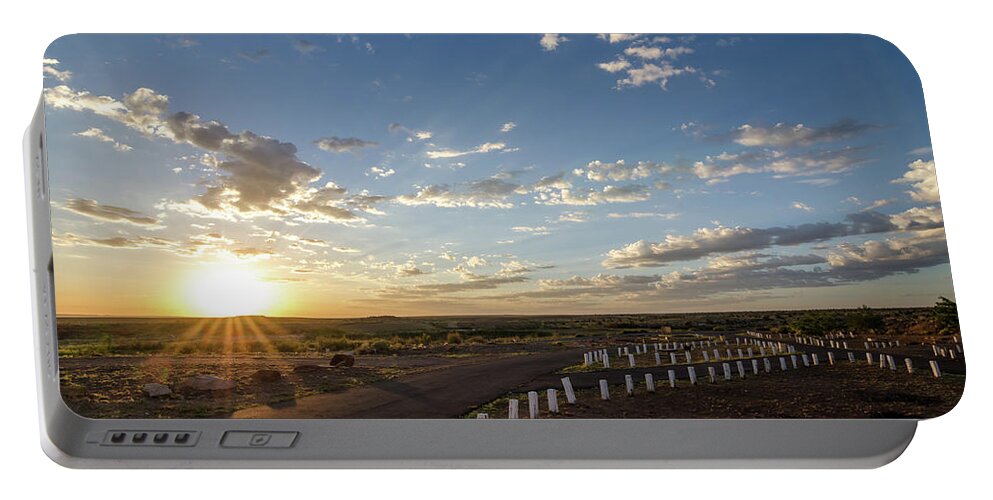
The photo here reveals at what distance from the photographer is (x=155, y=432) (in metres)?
3.03

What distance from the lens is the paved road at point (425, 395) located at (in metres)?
3.01

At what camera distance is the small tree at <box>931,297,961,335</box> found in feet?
9.59

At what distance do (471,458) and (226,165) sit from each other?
150 centimetres

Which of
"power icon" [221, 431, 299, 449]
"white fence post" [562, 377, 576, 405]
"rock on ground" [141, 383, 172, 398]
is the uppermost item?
"rock on ground" [141, 383, 172, 398]

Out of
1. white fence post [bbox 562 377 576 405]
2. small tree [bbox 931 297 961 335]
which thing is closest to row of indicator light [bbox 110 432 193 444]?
white fence post [bbox 562 377 576 405]

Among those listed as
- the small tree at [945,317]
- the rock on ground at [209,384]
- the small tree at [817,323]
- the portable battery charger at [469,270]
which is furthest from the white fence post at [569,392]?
the small tree at [945,317]

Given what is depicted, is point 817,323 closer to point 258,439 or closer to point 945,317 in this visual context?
point 945,317

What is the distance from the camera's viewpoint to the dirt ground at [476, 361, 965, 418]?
2.92m

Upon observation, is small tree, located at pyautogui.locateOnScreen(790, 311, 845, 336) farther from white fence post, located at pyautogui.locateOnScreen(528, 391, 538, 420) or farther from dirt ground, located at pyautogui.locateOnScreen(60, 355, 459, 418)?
dirt ground, located at pyautogui.locateOnScreen(60, 355, 459, 418)

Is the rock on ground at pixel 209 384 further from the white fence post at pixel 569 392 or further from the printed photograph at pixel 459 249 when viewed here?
the white fence post at pixel 569 392

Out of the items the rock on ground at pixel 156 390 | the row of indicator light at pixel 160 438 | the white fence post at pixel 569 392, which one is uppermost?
the rock on ground at pixel 156 390

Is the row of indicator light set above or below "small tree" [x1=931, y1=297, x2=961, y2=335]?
below

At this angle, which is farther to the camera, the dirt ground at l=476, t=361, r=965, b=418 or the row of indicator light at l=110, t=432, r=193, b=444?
the row of indicator light at l=110, t=432, r=193, b=444

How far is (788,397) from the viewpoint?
9.80ft
